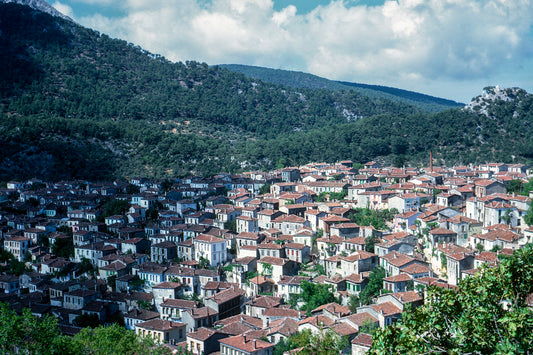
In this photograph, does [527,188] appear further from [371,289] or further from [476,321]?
[476,321]

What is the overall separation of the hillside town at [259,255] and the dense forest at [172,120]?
2649 cm

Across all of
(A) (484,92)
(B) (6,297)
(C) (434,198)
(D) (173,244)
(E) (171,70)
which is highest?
(E) (171,70)

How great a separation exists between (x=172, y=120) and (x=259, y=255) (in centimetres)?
9204

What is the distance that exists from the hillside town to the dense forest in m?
26.5

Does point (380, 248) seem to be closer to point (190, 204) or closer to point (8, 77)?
point (190, 204)

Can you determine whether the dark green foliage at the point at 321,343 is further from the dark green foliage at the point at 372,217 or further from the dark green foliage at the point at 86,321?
the dark green foliage at the point at 372,217

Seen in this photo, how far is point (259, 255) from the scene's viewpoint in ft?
150

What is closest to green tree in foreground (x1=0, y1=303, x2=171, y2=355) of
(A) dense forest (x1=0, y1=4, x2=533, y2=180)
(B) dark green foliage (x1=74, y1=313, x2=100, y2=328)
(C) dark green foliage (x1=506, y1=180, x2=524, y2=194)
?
(B) dark green foliage (x1=74, y1=313, x2=100, y2=328)

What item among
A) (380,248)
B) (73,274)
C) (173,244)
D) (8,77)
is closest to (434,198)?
(380,248)

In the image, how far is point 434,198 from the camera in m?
53.5

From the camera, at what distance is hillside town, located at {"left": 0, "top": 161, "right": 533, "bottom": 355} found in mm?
35219

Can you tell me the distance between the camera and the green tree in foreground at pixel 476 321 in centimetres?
1232

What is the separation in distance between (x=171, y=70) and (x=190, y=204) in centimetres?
11444

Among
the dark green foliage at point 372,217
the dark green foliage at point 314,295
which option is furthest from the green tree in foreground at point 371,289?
the dark green foliage at point 372,217
